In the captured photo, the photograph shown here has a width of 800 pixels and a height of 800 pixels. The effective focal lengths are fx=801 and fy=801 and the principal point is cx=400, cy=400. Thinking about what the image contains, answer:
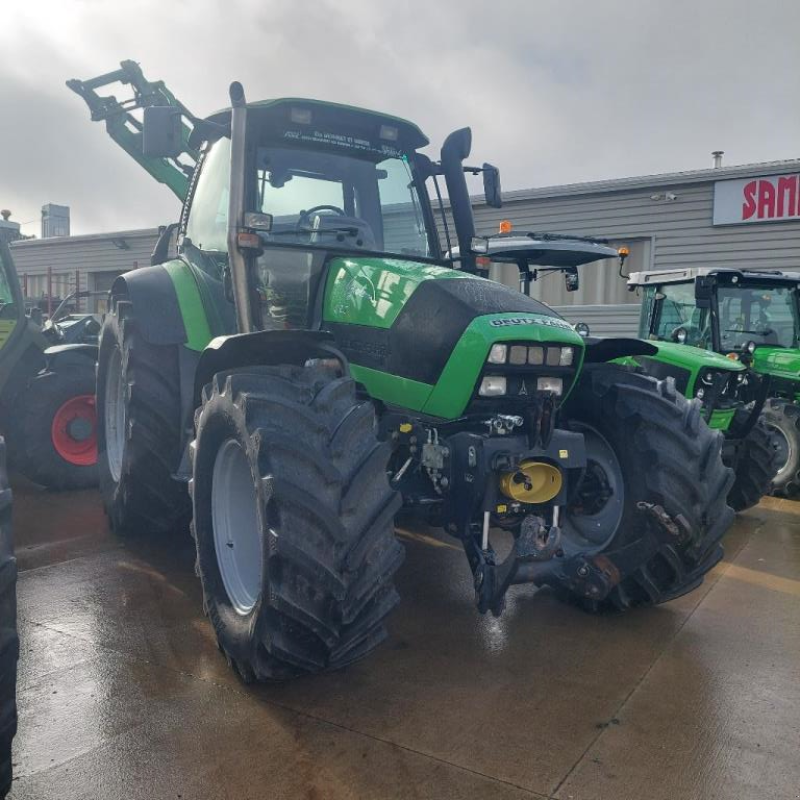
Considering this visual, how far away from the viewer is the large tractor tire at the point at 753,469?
6543 mm

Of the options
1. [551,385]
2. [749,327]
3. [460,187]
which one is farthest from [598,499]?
[749,327]

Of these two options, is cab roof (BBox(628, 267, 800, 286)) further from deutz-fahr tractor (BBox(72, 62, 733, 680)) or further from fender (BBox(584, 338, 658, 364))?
fender (BBox(584, 338, 658, 364))

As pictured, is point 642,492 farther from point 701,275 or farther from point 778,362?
point 778,362

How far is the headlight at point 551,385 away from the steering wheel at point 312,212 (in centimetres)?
153

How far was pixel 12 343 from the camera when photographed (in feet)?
23.1

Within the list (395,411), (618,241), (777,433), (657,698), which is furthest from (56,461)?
(618,241)

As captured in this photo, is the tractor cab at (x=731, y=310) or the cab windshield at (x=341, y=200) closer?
the cab windshield at (x=341, y=200)

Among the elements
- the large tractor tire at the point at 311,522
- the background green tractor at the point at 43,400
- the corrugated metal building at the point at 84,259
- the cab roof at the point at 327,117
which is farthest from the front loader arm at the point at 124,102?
the corrugated metal building at the point at 84,259

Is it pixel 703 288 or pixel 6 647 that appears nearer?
pixel 6 647

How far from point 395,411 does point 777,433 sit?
17.6 feet

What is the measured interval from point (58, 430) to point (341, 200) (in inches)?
144

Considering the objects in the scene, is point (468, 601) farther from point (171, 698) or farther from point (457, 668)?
point (171, 698)

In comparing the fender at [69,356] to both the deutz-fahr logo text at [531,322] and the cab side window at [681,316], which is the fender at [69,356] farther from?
the cab side window at [681,316]

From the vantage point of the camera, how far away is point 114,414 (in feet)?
18.5
